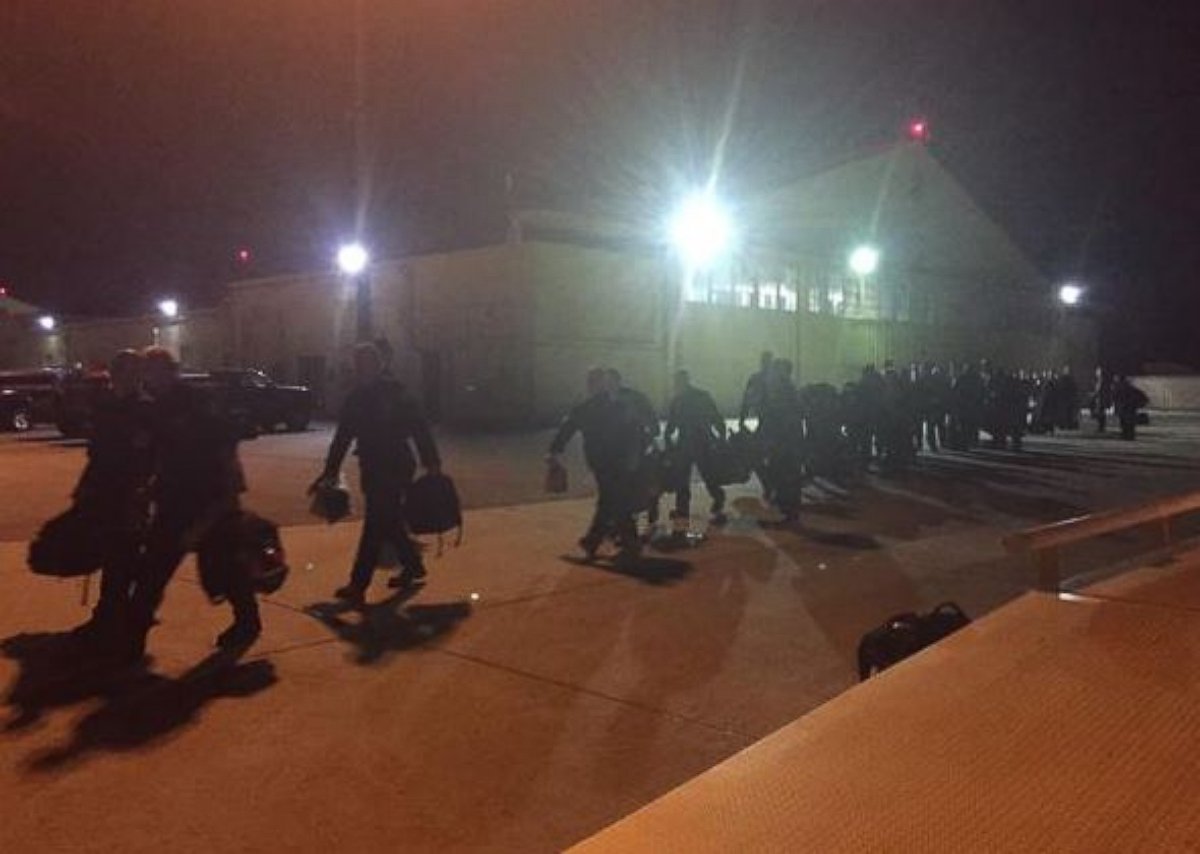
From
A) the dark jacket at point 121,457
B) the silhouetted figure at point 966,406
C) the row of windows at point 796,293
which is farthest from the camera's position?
the row of windows at point 796,293

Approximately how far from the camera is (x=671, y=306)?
3219cm

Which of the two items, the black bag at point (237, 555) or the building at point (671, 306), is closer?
the black bag at point (237, 555)

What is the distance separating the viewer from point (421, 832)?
4.29 metres

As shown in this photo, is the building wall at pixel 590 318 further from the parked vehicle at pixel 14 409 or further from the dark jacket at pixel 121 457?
the dark jacket at pixel 121 457

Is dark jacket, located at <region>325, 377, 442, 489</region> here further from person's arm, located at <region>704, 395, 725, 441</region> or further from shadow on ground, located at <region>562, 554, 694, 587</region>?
person's arm, located at <region>704, 395, 725, 441</region>

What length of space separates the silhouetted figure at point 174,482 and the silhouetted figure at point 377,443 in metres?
1.58

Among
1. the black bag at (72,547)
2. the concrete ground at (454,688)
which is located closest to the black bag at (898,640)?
the concrete ground at (454,688)

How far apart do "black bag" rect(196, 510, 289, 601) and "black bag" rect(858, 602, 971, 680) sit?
3382 millimetres

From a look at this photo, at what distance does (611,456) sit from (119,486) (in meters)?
4.32

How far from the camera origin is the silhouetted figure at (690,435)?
11758 mm

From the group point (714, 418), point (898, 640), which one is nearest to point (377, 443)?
point (898, 640)

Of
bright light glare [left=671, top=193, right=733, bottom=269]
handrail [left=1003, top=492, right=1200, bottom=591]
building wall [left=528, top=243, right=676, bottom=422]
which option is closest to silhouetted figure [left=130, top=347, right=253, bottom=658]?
handrail [left=1003, top=492, right=1200, bottom=591]

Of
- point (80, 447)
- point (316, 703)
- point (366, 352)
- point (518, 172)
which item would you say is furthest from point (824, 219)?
point (316, 703)

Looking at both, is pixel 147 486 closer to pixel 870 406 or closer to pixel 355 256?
pixel 355 256
